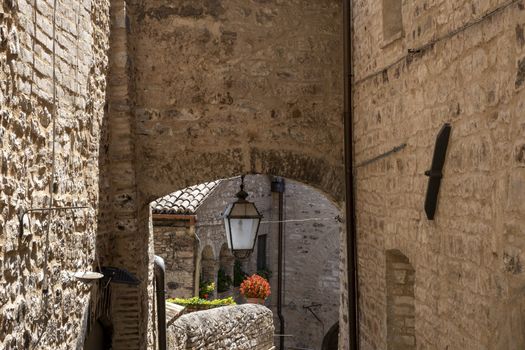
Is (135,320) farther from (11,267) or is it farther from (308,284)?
(308,284)

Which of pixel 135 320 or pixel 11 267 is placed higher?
pixel 11 267

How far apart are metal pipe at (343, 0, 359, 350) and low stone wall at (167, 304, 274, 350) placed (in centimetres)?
281

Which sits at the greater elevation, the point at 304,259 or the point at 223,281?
the point at 304,259

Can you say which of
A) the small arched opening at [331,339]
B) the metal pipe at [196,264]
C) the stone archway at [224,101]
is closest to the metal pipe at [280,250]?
the small arched opening at [331,339]

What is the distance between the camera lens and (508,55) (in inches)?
145

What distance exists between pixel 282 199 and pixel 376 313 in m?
13.4

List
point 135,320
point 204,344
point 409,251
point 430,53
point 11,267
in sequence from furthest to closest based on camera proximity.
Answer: point 204,344 < point 135,320 < point 409,251 < point 430,53 < point 11,267

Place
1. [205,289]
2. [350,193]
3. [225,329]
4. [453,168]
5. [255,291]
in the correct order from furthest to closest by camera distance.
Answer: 1. [205,289]
2. [255,291]
3. [225,329]
4. [350,193]
5. [453,168]

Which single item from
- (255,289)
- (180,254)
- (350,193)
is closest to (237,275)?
Result: (255,289)

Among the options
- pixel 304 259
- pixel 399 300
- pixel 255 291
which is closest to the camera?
pixel 399 300

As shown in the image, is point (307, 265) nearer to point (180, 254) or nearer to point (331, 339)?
point (331, 339)

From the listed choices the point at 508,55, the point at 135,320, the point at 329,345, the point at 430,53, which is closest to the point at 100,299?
the point at 135,320

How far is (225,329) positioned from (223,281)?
5478 mm

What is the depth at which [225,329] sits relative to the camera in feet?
35.3
